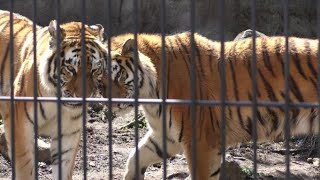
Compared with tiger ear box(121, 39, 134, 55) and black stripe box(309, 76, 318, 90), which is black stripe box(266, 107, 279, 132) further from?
tiger ear box(121, 39, 134, 55)

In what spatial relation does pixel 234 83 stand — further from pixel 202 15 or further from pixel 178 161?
pixel 202 15

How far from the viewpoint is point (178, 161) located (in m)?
6.22

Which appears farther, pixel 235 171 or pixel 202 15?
pixel 202 15

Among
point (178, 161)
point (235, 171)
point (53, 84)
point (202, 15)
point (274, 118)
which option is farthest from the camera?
point (202, 15)

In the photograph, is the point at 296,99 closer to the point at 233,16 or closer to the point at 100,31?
the point at 100,31

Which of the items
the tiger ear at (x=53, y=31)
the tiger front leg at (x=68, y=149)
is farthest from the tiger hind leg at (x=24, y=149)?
the tiger ear at (x=53, y=31)

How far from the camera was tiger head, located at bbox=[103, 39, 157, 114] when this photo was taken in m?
4.61

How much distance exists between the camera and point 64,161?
488cm

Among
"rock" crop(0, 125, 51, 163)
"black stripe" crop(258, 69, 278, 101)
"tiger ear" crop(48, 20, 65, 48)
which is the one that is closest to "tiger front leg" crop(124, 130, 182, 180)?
"black stripe" crop(258, 69, 278, 101)

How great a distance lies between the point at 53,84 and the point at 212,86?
1.09m

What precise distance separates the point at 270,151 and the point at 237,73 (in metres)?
1.86

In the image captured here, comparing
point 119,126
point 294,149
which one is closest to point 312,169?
point 294,149

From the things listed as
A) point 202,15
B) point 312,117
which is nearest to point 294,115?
point 312,117

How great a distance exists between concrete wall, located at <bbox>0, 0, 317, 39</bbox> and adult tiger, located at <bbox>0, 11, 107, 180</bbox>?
3933 millimetres
